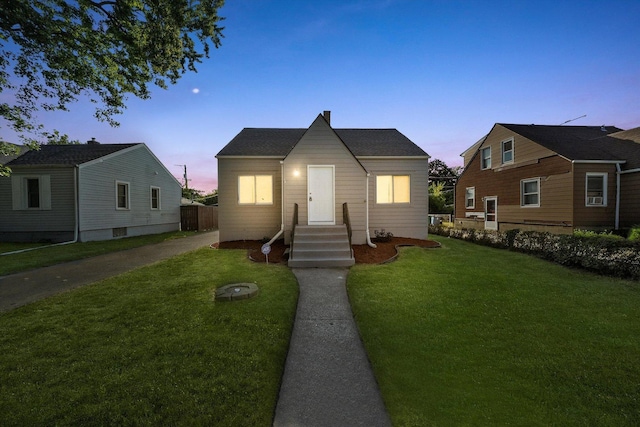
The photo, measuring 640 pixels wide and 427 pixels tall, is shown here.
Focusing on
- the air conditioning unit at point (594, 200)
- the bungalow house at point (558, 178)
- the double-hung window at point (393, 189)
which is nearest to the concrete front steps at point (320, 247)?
the double-hung window at point (393, 189)

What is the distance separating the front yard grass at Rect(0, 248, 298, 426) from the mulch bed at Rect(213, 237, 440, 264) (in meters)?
3.40

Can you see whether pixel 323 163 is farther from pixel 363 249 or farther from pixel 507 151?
pixel 507 151

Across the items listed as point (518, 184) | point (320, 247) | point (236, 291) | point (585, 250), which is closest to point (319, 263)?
point (320, 247)

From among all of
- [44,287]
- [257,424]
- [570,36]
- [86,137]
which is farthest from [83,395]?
[86,137]

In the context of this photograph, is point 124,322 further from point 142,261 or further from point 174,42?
point 174,42

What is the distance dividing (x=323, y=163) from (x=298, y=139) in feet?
12.8

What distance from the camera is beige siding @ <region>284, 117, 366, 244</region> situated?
10742 mm

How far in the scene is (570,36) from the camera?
1132 cm

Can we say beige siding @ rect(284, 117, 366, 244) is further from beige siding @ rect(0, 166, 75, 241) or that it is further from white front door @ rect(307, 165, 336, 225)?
beige siding @ rect(0, 166, 75, 241)

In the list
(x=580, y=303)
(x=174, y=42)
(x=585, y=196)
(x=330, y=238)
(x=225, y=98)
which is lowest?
(x=580, y=303)

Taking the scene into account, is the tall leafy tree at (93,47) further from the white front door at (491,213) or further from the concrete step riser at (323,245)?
the white front door at (491,213)

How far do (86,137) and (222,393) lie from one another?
24.9 metres

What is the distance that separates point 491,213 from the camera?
18.7 meters

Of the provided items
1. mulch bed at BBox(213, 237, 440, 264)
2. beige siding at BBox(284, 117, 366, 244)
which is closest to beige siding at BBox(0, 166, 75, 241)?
mulch bed at BBox(213, 237, 440, 264)
